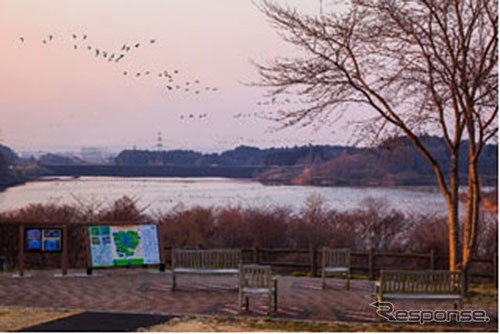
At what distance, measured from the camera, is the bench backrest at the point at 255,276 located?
1147 centimetres

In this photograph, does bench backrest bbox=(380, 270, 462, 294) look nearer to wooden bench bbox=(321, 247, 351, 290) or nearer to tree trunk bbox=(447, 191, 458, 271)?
tree trunk bbox=(447, 191, 458, 271)

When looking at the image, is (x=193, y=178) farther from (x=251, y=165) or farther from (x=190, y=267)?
(x=190, y=267)

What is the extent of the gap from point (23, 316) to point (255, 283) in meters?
3.38

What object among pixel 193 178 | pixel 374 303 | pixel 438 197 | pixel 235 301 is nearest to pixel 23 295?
pixel 235 301

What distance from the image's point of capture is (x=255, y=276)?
11.6 m

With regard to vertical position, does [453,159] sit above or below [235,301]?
above

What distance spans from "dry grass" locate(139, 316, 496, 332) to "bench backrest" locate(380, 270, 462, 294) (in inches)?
27.1

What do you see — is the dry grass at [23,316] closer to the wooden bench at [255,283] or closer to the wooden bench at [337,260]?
the wooden bench at [255,283]

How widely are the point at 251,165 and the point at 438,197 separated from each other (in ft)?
41.3

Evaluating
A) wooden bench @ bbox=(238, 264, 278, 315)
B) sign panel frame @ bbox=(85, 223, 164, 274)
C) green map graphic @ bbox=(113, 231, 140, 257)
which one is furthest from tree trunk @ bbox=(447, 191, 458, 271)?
green map graphic @ bbox=(113, 231, 140, 257)

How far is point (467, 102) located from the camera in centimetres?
1290

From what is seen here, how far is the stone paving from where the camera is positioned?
38.5ft

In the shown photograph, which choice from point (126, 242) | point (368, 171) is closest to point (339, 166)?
point (368, 171)

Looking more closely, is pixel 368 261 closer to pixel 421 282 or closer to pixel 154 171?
pixel 421 282
